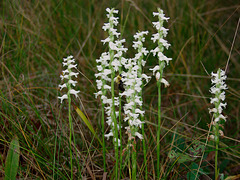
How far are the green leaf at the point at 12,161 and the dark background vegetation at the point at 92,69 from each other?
0.27 meters

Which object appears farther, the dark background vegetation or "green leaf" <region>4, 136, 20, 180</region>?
the dark background vegetation

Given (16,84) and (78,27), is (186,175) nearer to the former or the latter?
(16,84)

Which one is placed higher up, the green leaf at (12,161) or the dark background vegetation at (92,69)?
the dark background vegetation at (92,69)

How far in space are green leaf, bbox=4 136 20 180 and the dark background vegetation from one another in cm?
27

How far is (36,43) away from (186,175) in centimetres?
253

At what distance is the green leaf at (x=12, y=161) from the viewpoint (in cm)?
240

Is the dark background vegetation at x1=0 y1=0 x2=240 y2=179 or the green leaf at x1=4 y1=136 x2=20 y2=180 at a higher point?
the dark background vegetation at x1=0 y1=0 x2=240 y2=179

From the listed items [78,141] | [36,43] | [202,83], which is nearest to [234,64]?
[202,83]

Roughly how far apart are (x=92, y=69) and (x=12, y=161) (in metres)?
1.54

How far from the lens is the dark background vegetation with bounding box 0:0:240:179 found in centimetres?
303

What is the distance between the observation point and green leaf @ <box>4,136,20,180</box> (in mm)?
2402

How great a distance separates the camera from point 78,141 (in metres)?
3.10

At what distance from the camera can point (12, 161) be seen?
95.3 inches

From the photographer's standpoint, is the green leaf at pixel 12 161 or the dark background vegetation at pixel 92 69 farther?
the dark background vegetation at pixel 92 69
